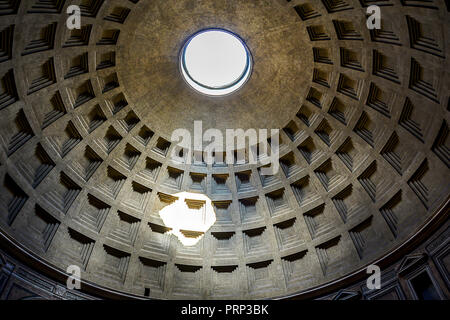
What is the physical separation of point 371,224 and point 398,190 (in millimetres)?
1965

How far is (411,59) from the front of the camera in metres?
14.7

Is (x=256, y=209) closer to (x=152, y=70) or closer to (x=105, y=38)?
(x=152, y=70)

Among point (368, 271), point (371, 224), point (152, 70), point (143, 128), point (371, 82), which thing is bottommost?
point (368, 271)

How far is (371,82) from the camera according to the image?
1670 centimetres

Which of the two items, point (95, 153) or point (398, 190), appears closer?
point (398, 190)

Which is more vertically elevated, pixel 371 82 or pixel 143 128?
pixel 143 128

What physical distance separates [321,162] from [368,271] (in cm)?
590

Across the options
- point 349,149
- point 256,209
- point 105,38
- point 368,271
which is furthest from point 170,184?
point 368,271
